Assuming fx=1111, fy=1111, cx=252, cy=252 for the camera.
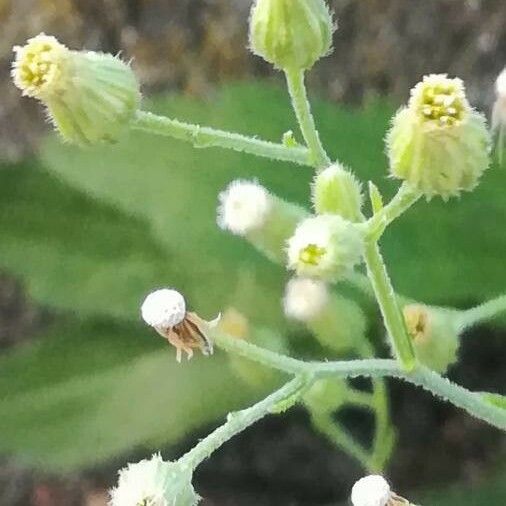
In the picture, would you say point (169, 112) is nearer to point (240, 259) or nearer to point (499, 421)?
point (240, 259)

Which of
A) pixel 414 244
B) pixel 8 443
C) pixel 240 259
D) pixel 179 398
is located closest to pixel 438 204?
pixel 414 244

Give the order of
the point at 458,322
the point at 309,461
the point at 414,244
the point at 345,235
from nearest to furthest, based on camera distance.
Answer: the point at 345,235
the point at 458,322
the point at 414,244
the point at 309,461

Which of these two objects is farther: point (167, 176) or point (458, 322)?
point (167, 176)

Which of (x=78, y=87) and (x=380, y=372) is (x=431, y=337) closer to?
(x=380, y=372)

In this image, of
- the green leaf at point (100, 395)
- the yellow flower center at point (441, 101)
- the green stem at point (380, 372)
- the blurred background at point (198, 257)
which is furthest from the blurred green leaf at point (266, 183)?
the yellow flower center at point (441, 101)

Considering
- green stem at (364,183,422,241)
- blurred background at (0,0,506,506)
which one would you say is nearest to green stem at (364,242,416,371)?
green stem at (364,183,422,241)

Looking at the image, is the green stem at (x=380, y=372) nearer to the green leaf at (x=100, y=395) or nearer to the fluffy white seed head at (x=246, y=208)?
the fluffy white seed head at (x=246, y=208)

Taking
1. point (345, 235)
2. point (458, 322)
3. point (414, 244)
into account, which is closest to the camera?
point (345, 235)
